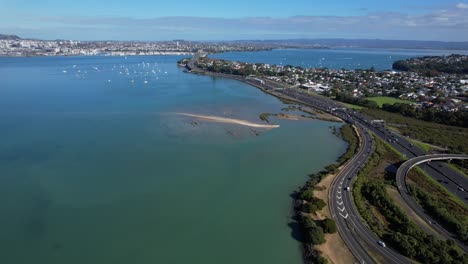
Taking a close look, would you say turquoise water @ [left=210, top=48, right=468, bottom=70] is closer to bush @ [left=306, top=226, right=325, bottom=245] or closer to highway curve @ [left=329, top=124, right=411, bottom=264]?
highway curve @ [left=329, top=124, right=411, bottom=264]

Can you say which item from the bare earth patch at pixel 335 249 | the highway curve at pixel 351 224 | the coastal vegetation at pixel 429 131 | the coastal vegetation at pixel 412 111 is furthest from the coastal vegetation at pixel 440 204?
the coastal vegetation at pixel 412 111

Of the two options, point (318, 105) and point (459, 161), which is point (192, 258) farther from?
point (318, 105)

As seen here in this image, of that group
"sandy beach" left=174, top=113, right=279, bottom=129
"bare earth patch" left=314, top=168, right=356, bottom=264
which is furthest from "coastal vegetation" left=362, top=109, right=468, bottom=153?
"bare earth patch" left=314, top=168, right=356, bottom=264

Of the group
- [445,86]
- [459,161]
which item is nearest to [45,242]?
[459,161]

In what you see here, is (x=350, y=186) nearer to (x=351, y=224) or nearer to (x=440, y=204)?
(x=351, y=224)

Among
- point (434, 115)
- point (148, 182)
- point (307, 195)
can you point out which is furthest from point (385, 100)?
point (148, 182)
